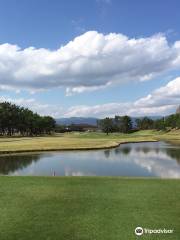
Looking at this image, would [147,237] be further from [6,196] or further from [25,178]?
[25,178]

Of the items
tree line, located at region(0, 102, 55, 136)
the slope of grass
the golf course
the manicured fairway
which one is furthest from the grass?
the manicured fairway

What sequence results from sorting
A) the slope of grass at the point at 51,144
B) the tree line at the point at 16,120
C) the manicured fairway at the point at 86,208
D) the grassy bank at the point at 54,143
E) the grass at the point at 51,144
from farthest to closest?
the tree line at the point at 16,120, the grassy bank at the point at 54,143, the slope of grass at the point at 51,144, the grass at the point at 51,144, the manicured fairway at the point at 86,208

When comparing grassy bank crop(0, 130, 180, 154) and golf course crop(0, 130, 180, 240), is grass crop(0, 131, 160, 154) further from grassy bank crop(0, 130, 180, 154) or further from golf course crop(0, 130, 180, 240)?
golf course crop(0, 130, 180, 240)

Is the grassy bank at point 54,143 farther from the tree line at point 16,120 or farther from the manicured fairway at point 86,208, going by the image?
the manicured fairway at point 86,208

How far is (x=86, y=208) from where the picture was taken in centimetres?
1673

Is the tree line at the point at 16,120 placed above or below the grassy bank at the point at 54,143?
above

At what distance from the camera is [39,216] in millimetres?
15555

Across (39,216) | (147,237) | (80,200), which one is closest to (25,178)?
(80,200)

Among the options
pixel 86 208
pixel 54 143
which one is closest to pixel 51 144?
pixel 54 143

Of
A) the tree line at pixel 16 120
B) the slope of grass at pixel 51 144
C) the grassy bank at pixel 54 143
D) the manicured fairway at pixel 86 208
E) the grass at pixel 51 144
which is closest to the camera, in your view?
the manicured fairway at pixel 86 208

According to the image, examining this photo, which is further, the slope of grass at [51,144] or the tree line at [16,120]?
the tree line at [16,120]

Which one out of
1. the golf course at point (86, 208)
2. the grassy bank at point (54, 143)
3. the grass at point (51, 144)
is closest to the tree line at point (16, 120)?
the grassy bank at point (54, 143)

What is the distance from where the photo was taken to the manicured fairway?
529 inches

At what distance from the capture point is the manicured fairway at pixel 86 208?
529 inches
